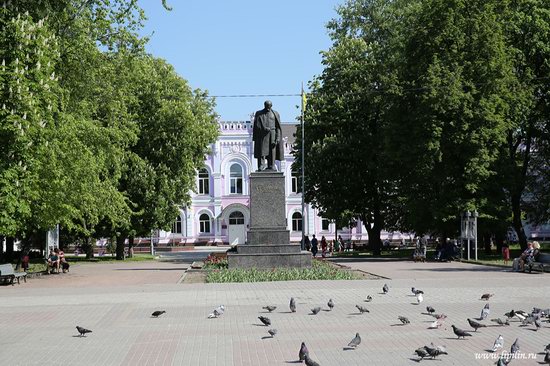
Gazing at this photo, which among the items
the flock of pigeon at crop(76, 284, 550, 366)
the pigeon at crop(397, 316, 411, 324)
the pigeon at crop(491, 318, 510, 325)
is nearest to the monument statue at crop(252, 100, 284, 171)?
the flock of pigeon at crop(76, 284, 550, 366)

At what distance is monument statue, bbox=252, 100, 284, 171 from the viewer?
30.1 m

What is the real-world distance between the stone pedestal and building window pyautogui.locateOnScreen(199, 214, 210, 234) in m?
58.3

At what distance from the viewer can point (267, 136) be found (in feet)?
99.2

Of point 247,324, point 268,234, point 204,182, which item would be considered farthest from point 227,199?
point 247,324

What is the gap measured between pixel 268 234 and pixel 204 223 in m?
59.2

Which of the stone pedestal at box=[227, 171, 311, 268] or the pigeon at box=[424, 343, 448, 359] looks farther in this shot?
the stone pedestal at box=[227, 171, 311, 268]

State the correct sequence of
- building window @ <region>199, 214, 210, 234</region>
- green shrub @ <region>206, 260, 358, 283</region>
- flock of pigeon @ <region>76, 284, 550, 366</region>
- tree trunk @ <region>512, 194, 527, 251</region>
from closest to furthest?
flock of pigeon @ <region>76, 284, 550, 366</region>, green shrub @ <region>206, 260, 358, 283</region>, tree trunk @ <region>512, 194, 527, 251</region>, building window @ <region>199, 214, 210, 234</region>

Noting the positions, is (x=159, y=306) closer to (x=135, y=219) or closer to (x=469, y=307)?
(x=469, y=307)

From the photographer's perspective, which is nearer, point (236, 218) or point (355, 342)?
point (355, 342)

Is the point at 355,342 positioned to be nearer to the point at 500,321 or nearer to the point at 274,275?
the point at 500,321

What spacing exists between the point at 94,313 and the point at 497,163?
96.7ft

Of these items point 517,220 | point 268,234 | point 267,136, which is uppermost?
point 267,136

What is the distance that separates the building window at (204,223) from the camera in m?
86.6

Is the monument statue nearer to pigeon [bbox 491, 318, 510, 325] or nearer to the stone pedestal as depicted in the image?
the stone pedestal
